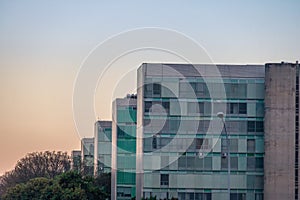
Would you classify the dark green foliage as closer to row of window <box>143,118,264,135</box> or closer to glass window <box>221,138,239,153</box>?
row of window <box>143,118,264,135</box>

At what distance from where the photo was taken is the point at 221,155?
225ft

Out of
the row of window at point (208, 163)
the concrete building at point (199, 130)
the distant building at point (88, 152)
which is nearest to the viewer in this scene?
the concrete building at point (199, 130)

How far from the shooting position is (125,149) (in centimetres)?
8081

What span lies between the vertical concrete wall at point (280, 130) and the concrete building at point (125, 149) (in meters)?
14.7

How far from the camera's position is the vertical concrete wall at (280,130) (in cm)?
6638

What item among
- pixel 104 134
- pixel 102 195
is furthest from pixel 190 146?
pixel 104 134

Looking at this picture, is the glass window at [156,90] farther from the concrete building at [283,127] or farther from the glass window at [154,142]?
the concrete building at [283,127]

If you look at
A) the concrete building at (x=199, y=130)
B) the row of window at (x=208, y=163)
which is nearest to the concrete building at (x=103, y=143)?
the concrete building at (x=199, y=130)

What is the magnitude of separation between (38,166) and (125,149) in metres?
20.7

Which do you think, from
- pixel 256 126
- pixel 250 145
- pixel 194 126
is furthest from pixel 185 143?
pixel 256 126

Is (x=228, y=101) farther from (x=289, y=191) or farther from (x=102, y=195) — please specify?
(x=102, y=195)

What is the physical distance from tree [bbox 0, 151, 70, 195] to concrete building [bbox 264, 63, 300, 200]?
116ft

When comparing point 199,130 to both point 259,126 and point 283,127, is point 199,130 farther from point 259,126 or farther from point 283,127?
point 283,127

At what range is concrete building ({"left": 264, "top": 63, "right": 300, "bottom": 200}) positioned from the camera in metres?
66.4
